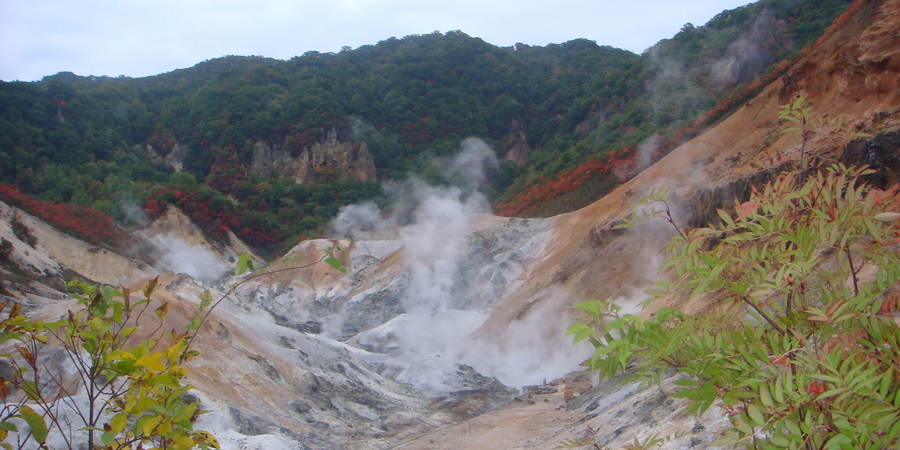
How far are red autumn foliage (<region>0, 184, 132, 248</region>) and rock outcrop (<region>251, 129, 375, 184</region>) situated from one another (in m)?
20.2

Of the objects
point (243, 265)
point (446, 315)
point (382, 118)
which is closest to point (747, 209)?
point (243, 265)

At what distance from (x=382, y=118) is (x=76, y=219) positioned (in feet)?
115

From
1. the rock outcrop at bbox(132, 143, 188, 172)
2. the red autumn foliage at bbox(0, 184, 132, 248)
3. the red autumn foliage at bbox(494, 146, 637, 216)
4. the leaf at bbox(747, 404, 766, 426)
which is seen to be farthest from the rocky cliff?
the rock outcrop at bbox(132, 143, 188, 172)

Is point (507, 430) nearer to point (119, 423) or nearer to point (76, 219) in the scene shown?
point (119, 423)

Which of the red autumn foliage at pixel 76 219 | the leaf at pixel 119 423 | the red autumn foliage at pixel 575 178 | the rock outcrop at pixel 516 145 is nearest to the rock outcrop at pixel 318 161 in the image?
the rock outcrop at pixel 516 145

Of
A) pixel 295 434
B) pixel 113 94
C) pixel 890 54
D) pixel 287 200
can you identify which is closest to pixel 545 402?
pixel 295 434

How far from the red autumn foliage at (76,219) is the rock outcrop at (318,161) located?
20230 millimetres

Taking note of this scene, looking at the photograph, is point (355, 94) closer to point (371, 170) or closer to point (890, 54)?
point (371, 170)

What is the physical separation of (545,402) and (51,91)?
178ft

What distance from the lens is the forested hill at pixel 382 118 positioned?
1638 inches

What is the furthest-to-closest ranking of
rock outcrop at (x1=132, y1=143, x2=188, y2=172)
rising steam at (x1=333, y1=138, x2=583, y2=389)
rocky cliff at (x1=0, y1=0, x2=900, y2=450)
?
rock outcrop at (x1=132, y1=143, x2=188, y2=172) < rising steam at (x1=333, y1=138, x2=583, y2=389) < rocky cliff at (x1=0, y1=0, x2=900, y2=450)

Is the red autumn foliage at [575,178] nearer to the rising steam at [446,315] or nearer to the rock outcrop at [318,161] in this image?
the rising steam at [446,315]

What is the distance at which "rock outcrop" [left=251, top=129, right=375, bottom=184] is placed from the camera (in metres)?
56.7

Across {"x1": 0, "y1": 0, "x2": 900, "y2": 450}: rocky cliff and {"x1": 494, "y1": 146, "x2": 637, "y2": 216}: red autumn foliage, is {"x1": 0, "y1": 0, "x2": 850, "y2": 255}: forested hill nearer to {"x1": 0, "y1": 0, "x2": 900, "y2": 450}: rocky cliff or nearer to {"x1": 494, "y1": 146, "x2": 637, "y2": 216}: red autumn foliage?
{"x1": 494, "y1": 146, "x2": 637, "y2": 216}: red autumn foliage
